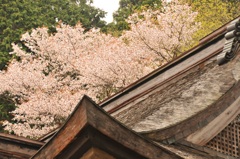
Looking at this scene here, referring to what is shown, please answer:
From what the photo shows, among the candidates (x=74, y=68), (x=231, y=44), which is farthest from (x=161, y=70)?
(x=74, y=68)

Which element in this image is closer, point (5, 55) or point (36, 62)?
point (36, 62)

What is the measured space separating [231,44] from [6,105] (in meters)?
25.4

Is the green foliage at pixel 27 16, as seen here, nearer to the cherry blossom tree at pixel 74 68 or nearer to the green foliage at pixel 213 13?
the cherry blossom tree at pixel 74 68

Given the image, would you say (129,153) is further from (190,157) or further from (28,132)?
(28,132)

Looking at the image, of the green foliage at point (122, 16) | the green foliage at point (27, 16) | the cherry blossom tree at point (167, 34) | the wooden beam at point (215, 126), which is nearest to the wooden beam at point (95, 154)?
the wooden beam at point (215, 126)

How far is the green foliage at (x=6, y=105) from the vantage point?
2834 centimetres

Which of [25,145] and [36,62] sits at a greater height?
[36,62]

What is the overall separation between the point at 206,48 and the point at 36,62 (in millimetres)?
24830

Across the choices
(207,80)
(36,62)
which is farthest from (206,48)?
(36,62)

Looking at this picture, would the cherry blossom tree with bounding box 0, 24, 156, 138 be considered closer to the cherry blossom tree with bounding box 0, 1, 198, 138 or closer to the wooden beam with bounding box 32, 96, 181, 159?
Result: the cherry blossom tree with bounding box 0, 1, 198, 138

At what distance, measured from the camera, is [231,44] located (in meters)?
5.55

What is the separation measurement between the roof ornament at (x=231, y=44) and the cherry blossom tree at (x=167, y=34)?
A: 20599 millimetres

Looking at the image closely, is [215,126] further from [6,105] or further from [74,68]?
[6,105]

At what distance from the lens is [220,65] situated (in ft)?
19.0
